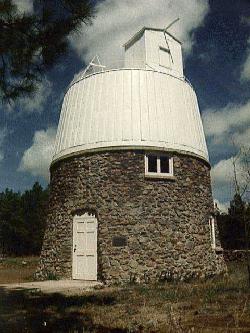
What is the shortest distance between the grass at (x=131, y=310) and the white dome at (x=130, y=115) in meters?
5.60

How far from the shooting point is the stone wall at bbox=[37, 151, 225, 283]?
1397cm

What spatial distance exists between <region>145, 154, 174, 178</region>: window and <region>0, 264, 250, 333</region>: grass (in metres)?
4.59

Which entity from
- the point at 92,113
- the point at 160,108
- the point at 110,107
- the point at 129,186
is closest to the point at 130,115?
the point at 110,107

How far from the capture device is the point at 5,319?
293 inches

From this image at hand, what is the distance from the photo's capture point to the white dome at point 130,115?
15070mm

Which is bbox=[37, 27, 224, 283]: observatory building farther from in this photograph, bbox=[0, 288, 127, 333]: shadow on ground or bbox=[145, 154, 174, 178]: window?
bbox=[0, 288, 127, 333]: shadow on ground

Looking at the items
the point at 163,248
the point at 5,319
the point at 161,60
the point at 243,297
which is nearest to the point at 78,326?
the point at 5,319

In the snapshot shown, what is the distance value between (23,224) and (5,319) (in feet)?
130

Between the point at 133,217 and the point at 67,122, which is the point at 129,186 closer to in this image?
the point at 133,217

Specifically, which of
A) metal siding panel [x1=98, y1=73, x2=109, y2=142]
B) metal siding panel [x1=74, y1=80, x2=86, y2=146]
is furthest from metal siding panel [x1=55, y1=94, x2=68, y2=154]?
metal siding panel [x1=98, y1=73, x2=109, y2=142]

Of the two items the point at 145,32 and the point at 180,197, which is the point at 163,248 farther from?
the point at 145,32

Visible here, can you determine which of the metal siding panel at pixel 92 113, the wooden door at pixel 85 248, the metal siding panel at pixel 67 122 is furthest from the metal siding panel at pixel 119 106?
the wooden door at pixel 85 248

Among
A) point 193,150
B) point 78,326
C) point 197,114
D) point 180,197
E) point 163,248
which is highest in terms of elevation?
point 197,114

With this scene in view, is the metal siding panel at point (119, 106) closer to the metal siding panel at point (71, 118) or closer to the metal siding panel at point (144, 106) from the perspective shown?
the metal siding panel at point (144, 106)
